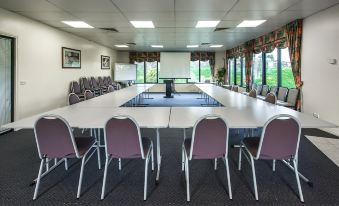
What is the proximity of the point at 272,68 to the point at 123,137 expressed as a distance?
743cm

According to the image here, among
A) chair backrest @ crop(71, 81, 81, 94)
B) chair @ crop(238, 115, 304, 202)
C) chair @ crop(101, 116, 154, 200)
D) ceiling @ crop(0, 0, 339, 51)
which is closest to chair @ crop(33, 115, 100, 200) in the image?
chair @ crop(101, 116, 154, 200)

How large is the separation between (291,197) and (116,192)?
1734mm

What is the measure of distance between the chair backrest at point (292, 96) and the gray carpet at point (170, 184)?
93.5 inches

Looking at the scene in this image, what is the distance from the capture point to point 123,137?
2.47 m

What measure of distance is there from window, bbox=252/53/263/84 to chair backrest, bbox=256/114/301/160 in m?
7.52

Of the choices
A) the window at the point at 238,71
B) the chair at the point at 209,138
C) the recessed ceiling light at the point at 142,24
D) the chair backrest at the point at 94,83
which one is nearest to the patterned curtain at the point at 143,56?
the window at the point at 238,71

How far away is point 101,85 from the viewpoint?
35.1ft

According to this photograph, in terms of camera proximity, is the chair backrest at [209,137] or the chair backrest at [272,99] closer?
the chair backrest at [209,137]

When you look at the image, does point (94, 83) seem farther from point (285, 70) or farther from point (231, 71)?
point (231, 71)

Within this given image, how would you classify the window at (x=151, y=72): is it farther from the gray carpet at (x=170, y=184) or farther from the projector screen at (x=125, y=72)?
the gray carpet at (x=170, y=184)

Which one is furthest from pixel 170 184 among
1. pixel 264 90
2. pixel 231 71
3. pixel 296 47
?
pixel 231 71

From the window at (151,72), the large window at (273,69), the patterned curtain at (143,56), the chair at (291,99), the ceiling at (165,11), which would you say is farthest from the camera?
the window at (151,72)

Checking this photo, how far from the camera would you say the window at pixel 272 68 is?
27.3 feet

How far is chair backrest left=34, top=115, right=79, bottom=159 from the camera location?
242 cm
